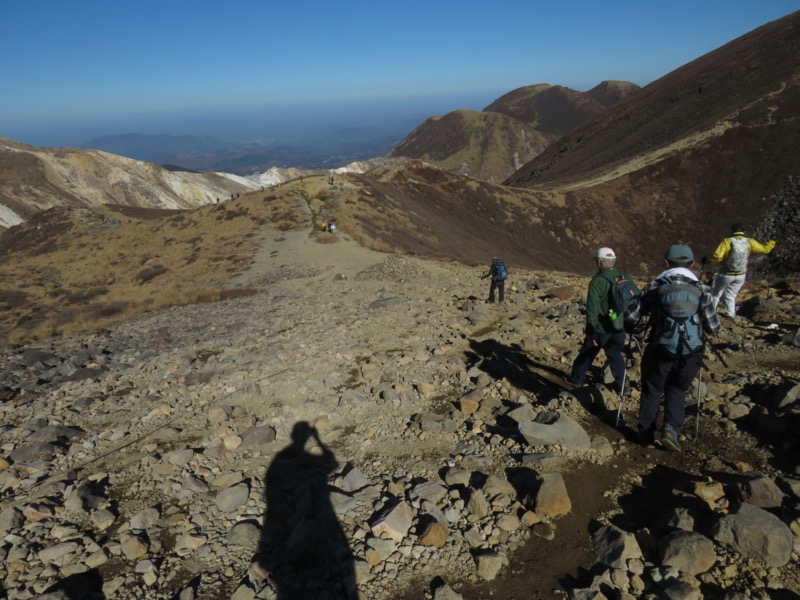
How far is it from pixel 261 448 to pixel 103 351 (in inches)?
460

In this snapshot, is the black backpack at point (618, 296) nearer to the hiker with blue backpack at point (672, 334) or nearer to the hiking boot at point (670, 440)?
the hiker with blue backpack at point (672, 334)

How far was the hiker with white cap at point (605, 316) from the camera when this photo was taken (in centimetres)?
793

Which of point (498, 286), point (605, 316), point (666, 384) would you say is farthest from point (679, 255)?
point (498, 286)

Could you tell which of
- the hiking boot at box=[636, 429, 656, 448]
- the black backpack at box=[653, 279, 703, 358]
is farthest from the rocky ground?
the black backpack at box=[653, 279, 703, 358]

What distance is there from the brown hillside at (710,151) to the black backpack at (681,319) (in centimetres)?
6869

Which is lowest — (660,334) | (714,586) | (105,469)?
(105,469)

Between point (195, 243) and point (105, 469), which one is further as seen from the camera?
point (195, 243)

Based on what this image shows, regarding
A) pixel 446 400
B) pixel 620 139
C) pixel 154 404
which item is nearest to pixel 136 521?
pixel 154 404

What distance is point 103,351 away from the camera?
15891 mm

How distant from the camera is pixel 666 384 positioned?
6.85m

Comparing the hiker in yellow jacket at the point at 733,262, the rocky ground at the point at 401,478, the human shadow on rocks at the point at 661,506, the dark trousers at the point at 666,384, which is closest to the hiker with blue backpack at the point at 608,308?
the dark trousers at the point at 666,384

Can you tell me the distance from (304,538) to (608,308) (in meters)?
6.38

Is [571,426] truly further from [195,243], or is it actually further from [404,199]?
[404,199]

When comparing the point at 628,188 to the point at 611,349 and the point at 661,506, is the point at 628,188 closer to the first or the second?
the point at 611,349
